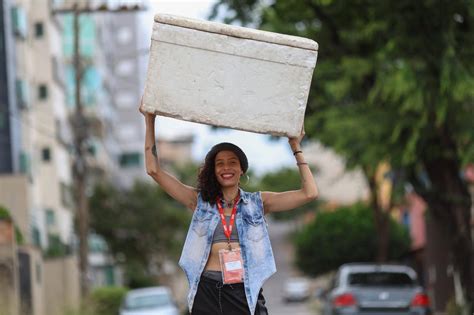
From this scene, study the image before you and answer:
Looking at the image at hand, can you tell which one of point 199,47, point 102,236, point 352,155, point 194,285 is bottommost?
point 102,236

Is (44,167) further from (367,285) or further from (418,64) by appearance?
(418,64)

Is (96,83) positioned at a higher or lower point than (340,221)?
higher

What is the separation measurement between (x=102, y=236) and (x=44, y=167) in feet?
46.1

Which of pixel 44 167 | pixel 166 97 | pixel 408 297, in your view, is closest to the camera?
pixel 166 97

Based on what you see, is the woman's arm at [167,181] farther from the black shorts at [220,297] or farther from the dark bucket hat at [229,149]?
the black shorts at [220,297]

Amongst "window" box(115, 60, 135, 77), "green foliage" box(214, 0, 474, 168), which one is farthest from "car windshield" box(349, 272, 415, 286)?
"window" box(115, 60, 135, 77)

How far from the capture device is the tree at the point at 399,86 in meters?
18.4

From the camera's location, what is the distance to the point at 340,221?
56.0m

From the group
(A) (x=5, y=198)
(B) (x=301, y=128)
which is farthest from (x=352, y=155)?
(B) (x=301, y=128)

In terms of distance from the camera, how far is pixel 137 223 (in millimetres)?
62969

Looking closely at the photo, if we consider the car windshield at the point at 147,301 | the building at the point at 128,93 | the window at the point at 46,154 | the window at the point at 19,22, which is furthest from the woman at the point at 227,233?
the building at the point at 128,93

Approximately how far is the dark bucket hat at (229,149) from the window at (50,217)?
42298mm

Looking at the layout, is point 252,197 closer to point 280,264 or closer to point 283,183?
point 283,183

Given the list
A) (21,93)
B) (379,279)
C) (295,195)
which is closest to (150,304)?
(379,279)
